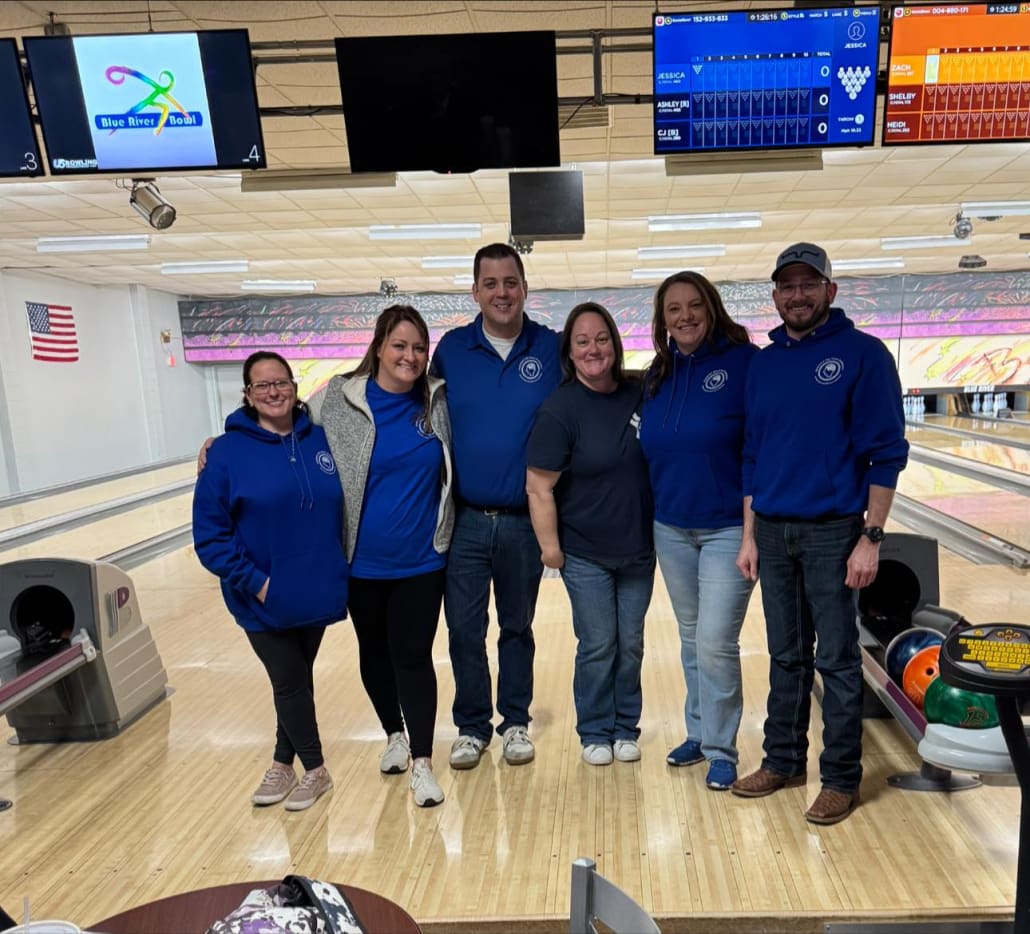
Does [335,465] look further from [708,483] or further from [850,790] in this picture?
[850,790]

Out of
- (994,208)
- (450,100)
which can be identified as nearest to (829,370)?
(450,100)

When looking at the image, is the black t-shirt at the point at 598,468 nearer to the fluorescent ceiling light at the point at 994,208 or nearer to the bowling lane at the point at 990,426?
the fluorescent ceiling light at the point at 994,208

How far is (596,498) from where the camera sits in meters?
2.18

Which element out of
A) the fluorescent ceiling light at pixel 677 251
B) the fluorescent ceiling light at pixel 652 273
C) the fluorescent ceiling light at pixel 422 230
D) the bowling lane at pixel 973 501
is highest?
the fluorescent ceiling light at pixel 422 230

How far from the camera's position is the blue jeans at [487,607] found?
7.39 feet

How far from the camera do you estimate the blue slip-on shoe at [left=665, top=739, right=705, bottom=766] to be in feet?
7.82

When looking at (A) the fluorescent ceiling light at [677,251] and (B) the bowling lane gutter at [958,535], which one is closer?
(B) the bowling lane gutter at [958,535]

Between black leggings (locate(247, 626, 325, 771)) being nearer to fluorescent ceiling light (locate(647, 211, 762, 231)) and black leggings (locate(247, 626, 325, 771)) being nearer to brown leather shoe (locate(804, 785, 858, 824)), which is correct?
brown leather shoe (locate(804, 785, 858, 824))

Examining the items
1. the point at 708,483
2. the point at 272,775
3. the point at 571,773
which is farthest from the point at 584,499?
the point at 272,775

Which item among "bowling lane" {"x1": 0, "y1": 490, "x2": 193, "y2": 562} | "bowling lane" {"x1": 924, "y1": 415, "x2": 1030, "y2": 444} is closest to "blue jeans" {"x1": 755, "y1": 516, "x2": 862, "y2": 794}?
"bowling lane" {"x1": 0, "y1": 490, "x2": 193, "y2": 562}

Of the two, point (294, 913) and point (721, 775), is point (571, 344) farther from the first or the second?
point (294, 913)

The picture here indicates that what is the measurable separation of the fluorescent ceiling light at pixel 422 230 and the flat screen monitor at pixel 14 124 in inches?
168

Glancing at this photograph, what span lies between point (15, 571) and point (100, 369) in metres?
9.47

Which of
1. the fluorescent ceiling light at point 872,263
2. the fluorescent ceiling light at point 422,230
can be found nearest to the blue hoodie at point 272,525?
the fluorescent ceiling light at point 422,230
